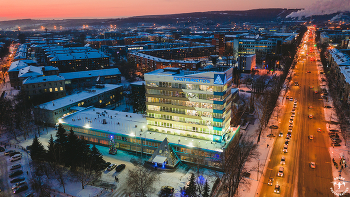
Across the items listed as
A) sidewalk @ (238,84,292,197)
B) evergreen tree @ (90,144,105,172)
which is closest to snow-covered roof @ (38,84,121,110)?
evergreen tree @ (90,144,105,172)

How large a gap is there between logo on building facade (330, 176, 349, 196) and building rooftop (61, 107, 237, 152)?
Result: 19.2m

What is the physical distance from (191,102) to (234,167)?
15438 millimetres

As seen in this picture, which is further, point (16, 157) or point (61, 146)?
point (16, 157)

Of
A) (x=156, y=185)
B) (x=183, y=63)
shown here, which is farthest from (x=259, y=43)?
(x=156, y=185)

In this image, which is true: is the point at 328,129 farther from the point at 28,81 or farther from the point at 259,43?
the point at 259,43

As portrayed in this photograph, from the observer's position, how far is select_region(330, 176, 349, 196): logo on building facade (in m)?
37.0

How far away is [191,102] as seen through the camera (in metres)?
47.8

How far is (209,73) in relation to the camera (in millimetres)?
44750

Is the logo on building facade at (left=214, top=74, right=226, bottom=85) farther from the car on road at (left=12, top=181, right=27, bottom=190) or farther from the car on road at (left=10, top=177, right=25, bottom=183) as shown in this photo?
the car on road at (left=10, top=177, right=25, bottom=183)

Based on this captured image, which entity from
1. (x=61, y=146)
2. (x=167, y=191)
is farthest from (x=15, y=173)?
(x=167, y=191)

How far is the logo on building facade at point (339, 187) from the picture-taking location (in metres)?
37.0

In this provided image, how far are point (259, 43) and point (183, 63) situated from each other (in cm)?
7509

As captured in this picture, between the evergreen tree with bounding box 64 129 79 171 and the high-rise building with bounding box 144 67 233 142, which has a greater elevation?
the high-rise building with bounding box 144 67 233 142

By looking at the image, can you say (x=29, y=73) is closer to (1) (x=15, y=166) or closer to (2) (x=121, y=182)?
(1) (x=15, y=166)
